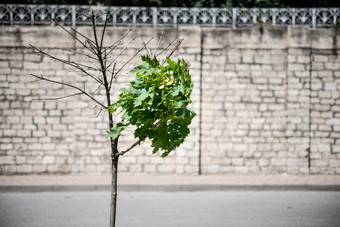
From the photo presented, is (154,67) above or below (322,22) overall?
below

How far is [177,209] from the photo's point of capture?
7.00m

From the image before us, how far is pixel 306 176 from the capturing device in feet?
33.0

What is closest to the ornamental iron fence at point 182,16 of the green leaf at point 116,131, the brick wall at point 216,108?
the brick wall at point 216,108

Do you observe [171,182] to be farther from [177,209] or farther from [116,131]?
[116,131]

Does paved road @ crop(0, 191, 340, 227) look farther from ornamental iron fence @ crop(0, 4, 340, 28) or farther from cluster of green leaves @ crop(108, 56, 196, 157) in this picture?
ornamental iron fence @ crop(0, 4, 340, 28)

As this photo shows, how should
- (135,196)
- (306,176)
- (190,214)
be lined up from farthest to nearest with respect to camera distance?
1. (306,176)
2. (135,196)
3. (190,214)

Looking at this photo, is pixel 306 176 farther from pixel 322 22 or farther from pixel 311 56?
pixel 322 22

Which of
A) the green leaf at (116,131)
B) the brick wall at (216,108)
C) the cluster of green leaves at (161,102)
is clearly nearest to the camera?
the cluster of green leaves at (161,102)

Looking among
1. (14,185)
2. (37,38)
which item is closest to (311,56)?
(37,38)

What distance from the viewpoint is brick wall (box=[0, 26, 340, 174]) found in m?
10.1

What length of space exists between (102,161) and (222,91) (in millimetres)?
3776

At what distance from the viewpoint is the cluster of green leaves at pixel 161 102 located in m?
→ 2.85

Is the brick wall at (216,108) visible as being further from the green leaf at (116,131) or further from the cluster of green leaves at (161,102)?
the cluster of green leaves at (161,102)

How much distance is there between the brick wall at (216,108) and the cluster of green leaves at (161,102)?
7073 mm
